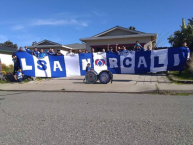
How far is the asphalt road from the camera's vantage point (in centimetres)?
358

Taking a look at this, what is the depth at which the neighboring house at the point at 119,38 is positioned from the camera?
709 inches

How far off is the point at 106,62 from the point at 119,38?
8512 mm

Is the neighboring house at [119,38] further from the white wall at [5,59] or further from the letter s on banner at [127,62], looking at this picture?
the white wall at [5,59]

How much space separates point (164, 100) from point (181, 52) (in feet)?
14.4

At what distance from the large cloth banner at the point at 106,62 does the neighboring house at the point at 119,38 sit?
7.85 m

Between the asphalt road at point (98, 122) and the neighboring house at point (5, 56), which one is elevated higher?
the neighboring house at point (5, 56)

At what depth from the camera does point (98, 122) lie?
4.49m

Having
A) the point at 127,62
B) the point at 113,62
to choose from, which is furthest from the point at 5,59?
the point at 127,62

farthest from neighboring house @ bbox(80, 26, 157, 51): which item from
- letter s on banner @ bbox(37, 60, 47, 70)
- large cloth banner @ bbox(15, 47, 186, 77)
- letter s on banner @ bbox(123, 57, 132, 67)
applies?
letter s on banner @ bbox(37, 60, 47, 70)

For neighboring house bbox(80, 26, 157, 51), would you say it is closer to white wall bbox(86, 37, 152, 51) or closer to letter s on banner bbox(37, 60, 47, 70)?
white wall bbox(86, 37, 152, 51)

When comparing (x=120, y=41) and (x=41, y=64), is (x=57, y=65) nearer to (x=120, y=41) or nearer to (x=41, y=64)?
(x=41, y=64)

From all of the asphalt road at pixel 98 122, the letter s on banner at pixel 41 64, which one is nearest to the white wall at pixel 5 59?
the letter s on banner at pixel 41 64

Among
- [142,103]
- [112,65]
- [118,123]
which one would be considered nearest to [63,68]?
[112,65]

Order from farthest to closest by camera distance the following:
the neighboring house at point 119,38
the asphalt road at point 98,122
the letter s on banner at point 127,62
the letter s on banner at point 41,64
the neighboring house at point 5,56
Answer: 1. the neighboring house at point 5,56
2. the neighboring house at point 119,38
3. the letter s on banner at point 41,64
4. the letter s on banner at point 127,62
5. the asphalt road at point 98,122
